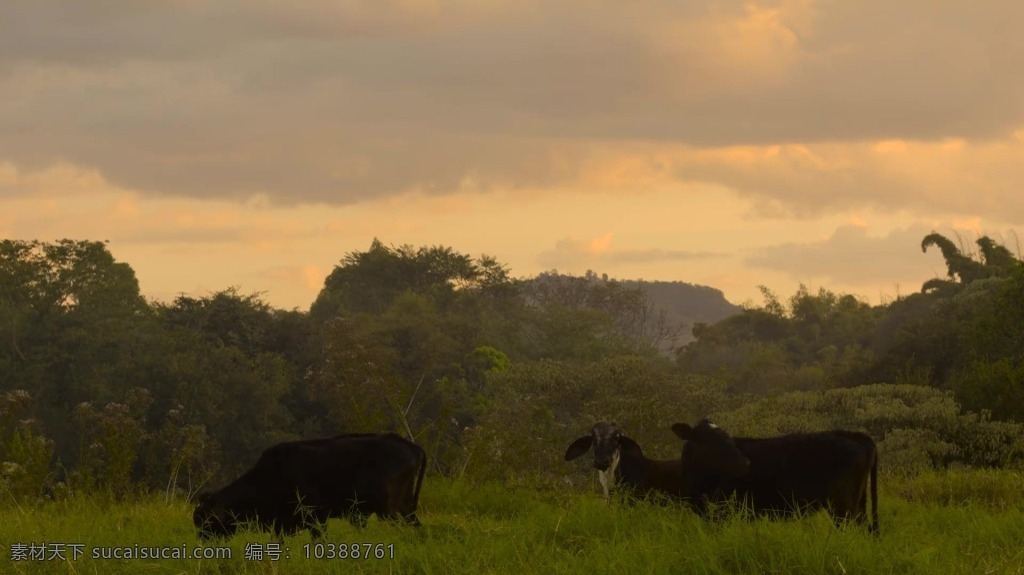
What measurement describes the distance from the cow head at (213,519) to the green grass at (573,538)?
0.21m

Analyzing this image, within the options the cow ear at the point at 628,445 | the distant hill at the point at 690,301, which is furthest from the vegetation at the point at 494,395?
the distant hill at the point at 690,301

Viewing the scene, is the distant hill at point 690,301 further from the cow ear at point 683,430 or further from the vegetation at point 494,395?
the cow ear at point 683,430

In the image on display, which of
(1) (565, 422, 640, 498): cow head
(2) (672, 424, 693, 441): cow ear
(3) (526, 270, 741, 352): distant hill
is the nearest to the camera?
(2) (672, 424, 693, 441): cow ear

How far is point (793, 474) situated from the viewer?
9625 mm

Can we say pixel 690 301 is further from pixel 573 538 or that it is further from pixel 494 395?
Result: pixel 573 538

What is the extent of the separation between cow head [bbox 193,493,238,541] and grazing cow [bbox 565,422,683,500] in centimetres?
318

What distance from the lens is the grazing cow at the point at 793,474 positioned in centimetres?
952

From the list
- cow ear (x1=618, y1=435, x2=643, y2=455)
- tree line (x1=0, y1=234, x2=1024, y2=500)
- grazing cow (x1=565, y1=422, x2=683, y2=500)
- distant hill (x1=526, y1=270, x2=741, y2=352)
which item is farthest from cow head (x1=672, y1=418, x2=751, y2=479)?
distant hill (x1=526, y1=270, x2=741, y2=352)

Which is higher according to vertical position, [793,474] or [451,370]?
[451,370]

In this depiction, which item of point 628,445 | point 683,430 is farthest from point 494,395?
point 683,430

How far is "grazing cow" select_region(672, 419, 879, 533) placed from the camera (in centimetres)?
952

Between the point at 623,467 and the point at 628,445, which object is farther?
the point at 628,445

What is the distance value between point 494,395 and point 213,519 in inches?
1246

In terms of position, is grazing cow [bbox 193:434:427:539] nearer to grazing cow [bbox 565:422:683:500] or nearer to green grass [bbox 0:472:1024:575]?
green grass [bbox 0:472:1024:575]
